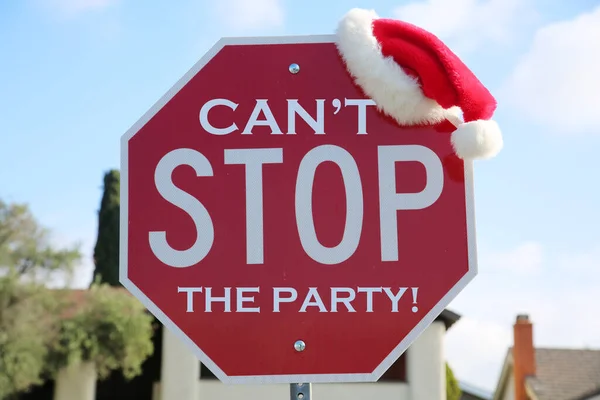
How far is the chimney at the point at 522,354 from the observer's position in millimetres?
23297

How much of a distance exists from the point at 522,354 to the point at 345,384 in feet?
29.0

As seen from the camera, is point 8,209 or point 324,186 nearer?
point 324,186

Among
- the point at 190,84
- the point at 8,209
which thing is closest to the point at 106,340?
the point at 8,209

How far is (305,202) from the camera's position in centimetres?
212

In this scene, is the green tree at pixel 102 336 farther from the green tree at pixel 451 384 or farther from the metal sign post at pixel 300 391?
the metal sign post at pixel 300 391

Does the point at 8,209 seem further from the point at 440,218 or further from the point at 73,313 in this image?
the point at 440,218

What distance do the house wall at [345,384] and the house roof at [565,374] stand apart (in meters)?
6.15

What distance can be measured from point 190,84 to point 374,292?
27.0 inches

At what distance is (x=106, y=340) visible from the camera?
15867 mm

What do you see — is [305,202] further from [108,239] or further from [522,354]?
[108,239]

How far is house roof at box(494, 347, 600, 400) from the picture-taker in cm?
2153

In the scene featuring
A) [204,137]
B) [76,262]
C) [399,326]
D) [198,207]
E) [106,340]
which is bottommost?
[399,326]

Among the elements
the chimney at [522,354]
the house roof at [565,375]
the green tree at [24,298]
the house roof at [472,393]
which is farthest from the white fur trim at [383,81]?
the house roof at [472,393]

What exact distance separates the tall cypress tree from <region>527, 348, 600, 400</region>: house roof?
1210cm
